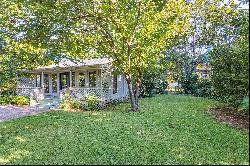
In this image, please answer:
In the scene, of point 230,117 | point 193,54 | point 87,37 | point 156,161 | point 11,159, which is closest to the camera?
point 156,161

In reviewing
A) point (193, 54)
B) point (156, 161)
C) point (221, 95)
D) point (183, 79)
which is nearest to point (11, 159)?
point (156, 161)

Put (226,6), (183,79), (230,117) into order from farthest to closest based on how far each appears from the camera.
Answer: (183,79) < (226,6) < (230,117)

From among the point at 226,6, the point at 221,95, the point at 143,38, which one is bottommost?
the point at 221,95

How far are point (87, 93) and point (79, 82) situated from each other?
13.1 ft

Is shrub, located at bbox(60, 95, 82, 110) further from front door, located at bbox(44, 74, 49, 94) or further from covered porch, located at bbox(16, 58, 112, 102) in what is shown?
front door, located at bbox(44, 74, 49, 94)

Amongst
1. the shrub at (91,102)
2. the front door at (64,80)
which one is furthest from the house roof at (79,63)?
the shrub at (91,102)

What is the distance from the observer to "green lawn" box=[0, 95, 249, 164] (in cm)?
707

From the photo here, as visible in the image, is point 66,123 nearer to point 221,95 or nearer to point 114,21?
point 114,21

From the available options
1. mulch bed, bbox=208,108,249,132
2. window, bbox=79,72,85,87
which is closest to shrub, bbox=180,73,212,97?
window, bbox=79,72,85,87

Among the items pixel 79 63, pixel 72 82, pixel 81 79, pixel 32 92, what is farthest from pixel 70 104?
pixel 32 92

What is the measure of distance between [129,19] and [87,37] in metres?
3.19

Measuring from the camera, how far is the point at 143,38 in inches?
555

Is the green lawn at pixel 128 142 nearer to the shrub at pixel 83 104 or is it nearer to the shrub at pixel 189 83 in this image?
the shrub at pixel 83 104

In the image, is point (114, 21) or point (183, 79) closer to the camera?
point (114, 21)
